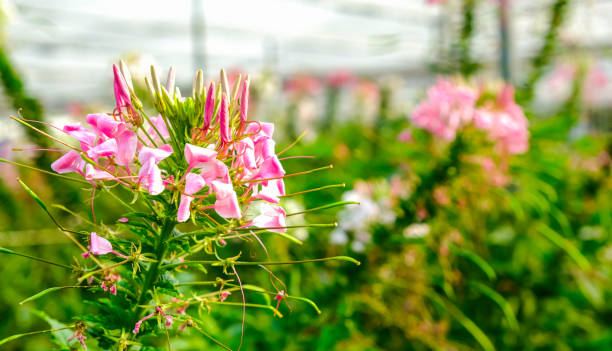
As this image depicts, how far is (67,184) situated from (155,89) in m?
0.51

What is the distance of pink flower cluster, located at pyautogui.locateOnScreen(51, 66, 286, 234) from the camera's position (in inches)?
13.4

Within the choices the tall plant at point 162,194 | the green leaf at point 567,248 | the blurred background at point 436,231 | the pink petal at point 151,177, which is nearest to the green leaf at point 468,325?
the blurred background at point 436,231

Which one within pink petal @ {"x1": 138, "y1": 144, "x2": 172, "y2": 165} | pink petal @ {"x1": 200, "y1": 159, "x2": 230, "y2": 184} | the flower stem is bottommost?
the flower stem

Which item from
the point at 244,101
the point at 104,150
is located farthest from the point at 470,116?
the point at 104,150

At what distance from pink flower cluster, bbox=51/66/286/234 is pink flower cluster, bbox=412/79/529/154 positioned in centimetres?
62

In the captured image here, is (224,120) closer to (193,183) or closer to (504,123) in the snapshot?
(193,183)

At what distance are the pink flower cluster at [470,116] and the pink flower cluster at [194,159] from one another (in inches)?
24.4

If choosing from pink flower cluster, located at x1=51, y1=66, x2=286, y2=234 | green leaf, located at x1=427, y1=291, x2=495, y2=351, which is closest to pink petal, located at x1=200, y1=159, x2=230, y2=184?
pink flower cluster, located at x1=51, y1=66, x2=286, y2=234

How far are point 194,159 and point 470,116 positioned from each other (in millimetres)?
749

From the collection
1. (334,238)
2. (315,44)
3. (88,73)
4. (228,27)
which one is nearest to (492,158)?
(334,238)

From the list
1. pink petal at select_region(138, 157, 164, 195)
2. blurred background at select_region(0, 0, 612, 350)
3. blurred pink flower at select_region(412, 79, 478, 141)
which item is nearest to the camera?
pink petal at select_region(138, 157, 164, 195)

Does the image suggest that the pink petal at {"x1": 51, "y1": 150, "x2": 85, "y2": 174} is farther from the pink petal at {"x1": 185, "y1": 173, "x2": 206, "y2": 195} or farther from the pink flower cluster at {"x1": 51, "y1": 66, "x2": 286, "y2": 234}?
the pink petal at {"x1": 185, "y1": 173, "x2": 206, "y2": 195}

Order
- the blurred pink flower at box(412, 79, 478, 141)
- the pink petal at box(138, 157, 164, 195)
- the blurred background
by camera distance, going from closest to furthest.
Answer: the pink petal at box(138, 157, 164, 195) < the blurred background < the blurred pink flower at box(412, 79, 478, 141)

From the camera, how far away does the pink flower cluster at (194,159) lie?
13.4 inches
